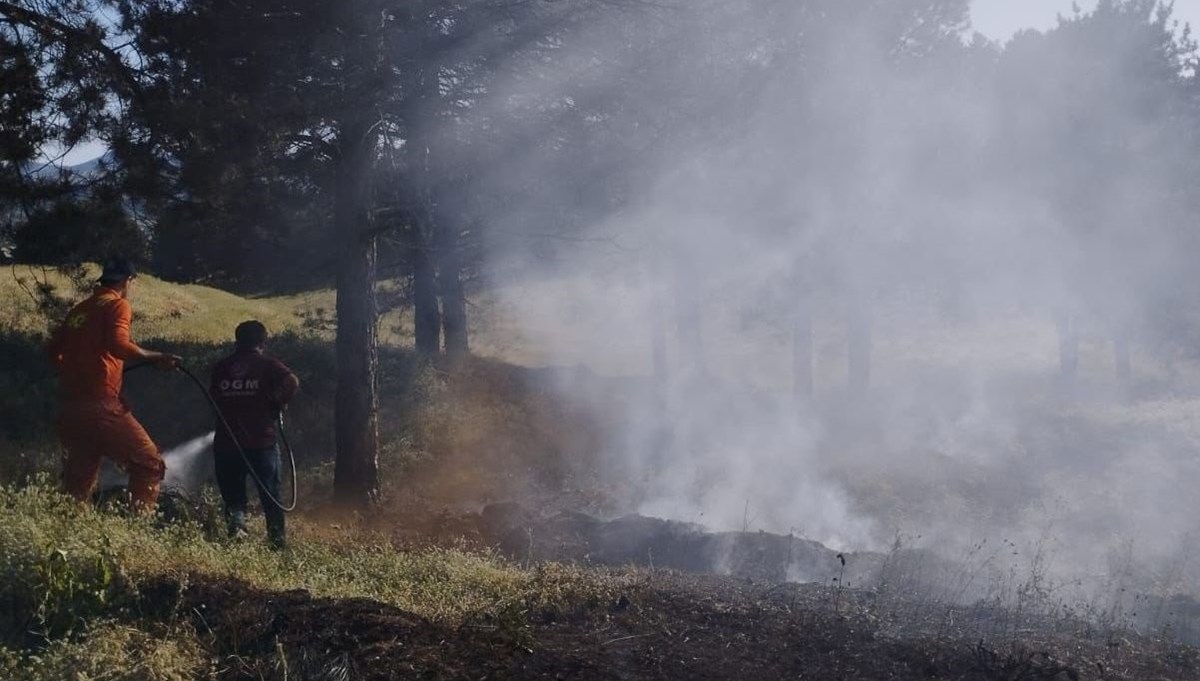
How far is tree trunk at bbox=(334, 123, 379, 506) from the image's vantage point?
989 cm

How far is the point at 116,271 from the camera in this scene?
6.79m

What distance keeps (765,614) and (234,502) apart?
384 cm

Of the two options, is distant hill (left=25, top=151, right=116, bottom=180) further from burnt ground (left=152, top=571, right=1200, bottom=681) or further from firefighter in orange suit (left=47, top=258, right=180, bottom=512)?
burnt ground (left=152, top=571, right=1200, bottom=681)

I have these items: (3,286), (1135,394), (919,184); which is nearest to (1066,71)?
(919,184)

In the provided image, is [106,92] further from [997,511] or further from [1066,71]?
[1066,71]

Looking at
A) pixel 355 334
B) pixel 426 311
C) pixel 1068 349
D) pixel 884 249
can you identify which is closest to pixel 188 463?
pixel 355 334

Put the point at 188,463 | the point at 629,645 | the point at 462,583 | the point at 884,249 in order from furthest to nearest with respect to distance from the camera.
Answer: the point at 884,249 → the point at 188,463 → the point at 462,583 → the point at 629,645

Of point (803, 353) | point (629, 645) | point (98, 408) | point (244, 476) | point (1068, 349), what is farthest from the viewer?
point (1068, 349)

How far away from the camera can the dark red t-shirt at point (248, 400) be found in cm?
Answer: 716

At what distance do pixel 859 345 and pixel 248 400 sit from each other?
1669 centimetres

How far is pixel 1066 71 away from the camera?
899 inches

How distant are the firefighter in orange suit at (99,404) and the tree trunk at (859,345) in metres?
16.9

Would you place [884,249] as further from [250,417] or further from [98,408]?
[98,408]

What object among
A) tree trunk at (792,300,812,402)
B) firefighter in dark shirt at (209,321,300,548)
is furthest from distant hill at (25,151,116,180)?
tree trunk at (792,300,812,402)
